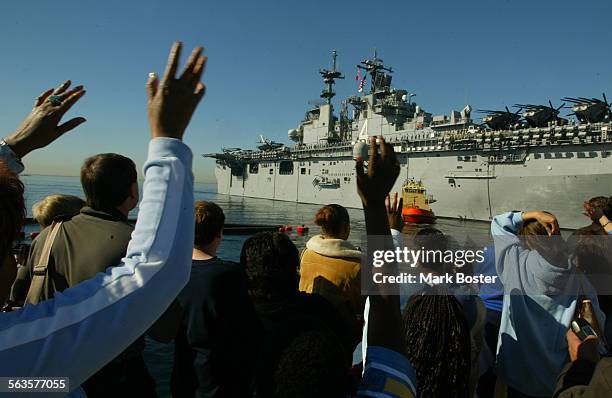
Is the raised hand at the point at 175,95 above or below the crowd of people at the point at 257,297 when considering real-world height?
above

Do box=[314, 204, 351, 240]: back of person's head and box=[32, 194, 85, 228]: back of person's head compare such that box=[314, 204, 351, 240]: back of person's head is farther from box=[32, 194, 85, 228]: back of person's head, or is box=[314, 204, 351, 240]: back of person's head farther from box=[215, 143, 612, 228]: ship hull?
box=[215, 143, 612, 228]: ship hull

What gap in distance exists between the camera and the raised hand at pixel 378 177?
1.42m

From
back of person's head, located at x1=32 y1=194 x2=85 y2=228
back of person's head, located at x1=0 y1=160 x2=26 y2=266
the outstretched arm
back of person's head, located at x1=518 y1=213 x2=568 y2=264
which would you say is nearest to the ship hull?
back of person's head, located at x1=518 y1=213 x2=568 y2=264

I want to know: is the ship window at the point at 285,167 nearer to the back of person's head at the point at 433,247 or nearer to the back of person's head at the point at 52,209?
the back of person's head at the point at 52,209

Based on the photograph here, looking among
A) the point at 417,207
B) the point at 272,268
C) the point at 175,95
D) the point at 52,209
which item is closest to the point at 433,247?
the point at 272,268

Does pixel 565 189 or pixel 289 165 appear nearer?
pixel 565 189

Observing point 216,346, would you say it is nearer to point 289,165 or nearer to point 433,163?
point 433,163

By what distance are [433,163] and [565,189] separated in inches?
408

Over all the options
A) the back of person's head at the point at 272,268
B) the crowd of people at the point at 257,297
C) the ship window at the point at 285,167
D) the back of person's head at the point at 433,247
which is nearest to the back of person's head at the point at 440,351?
the crowd of people at the point at 257,297

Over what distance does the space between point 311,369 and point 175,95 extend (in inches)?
35.6

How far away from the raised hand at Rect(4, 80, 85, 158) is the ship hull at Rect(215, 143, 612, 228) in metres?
30.1

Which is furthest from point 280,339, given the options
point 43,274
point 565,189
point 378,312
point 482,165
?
point 482,165

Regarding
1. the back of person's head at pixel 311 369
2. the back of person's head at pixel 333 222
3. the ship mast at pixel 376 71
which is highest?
the ship mast at pixel 376 71

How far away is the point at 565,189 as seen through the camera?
1038 inches
